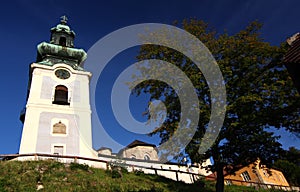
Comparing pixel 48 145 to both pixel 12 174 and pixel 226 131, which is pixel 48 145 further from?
pixel 226 131

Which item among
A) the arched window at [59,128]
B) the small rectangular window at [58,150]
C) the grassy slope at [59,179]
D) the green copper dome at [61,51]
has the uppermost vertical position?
the green copper dome at [61,51]

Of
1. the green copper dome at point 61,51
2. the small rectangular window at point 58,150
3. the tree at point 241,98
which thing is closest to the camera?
the tree at point 241,98

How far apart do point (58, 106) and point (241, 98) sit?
19711 millimetres

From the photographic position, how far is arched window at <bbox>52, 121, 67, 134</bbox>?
25837mm

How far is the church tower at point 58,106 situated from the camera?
24.8m

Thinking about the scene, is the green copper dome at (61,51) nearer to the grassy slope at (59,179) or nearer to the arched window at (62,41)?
the arched window at (62,41)

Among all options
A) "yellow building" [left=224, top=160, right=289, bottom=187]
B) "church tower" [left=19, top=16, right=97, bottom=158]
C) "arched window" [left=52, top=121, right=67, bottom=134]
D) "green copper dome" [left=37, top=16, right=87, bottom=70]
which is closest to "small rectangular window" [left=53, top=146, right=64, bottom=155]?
"church tower" [left=19, top=16, right=97, bottom=158]

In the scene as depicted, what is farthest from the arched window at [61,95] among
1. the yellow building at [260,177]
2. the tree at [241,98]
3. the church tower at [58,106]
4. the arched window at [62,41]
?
the yellow building at [260,177]

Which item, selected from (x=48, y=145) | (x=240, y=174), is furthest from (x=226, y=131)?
(x=240, y=174)

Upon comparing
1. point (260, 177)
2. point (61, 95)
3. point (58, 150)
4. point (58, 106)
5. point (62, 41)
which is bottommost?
point (260, 177)

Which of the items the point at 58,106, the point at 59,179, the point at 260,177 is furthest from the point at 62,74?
the point at 260,177

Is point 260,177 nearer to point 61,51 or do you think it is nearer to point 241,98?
point 241,98

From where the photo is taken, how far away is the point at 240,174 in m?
46.1

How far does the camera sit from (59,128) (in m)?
26.1
